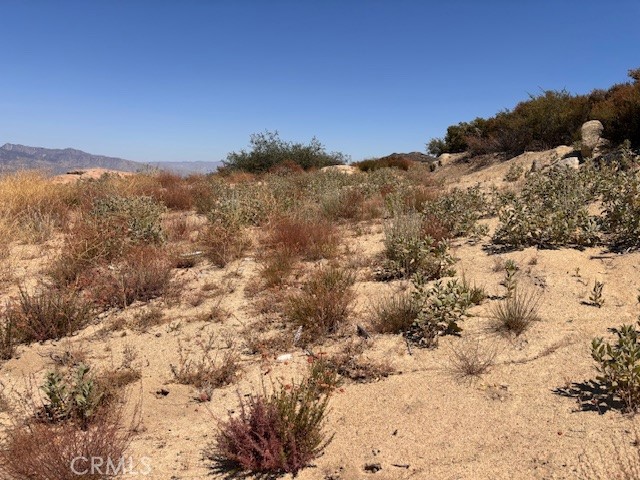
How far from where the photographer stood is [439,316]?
3.62 metres

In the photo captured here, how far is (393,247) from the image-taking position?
203 inches

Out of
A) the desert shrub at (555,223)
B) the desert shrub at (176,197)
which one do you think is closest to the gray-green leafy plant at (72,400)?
the desert shrub at (555,223)

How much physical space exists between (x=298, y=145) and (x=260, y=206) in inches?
518

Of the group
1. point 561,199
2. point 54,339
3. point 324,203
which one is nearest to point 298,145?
point 324,203

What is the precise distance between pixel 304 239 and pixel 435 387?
3238 mm

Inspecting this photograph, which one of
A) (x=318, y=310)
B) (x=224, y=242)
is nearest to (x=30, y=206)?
(x=224, y=242)

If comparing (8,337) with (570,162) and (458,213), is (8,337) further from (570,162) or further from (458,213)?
(570,162)

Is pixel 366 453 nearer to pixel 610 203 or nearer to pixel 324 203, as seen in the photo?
pixel 610 203

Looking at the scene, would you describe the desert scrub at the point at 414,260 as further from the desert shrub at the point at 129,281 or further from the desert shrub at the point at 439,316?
the desert shrub at the point at 129,281

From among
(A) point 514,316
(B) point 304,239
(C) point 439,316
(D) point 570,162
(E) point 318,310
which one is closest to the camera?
(A) point 514,316

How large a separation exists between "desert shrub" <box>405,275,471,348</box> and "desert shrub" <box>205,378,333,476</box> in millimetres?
1396

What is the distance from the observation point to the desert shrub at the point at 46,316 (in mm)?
3848

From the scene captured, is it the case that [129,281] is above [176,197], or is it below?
below

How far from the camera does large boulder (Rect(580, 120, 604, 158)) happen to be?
9.73 metres
